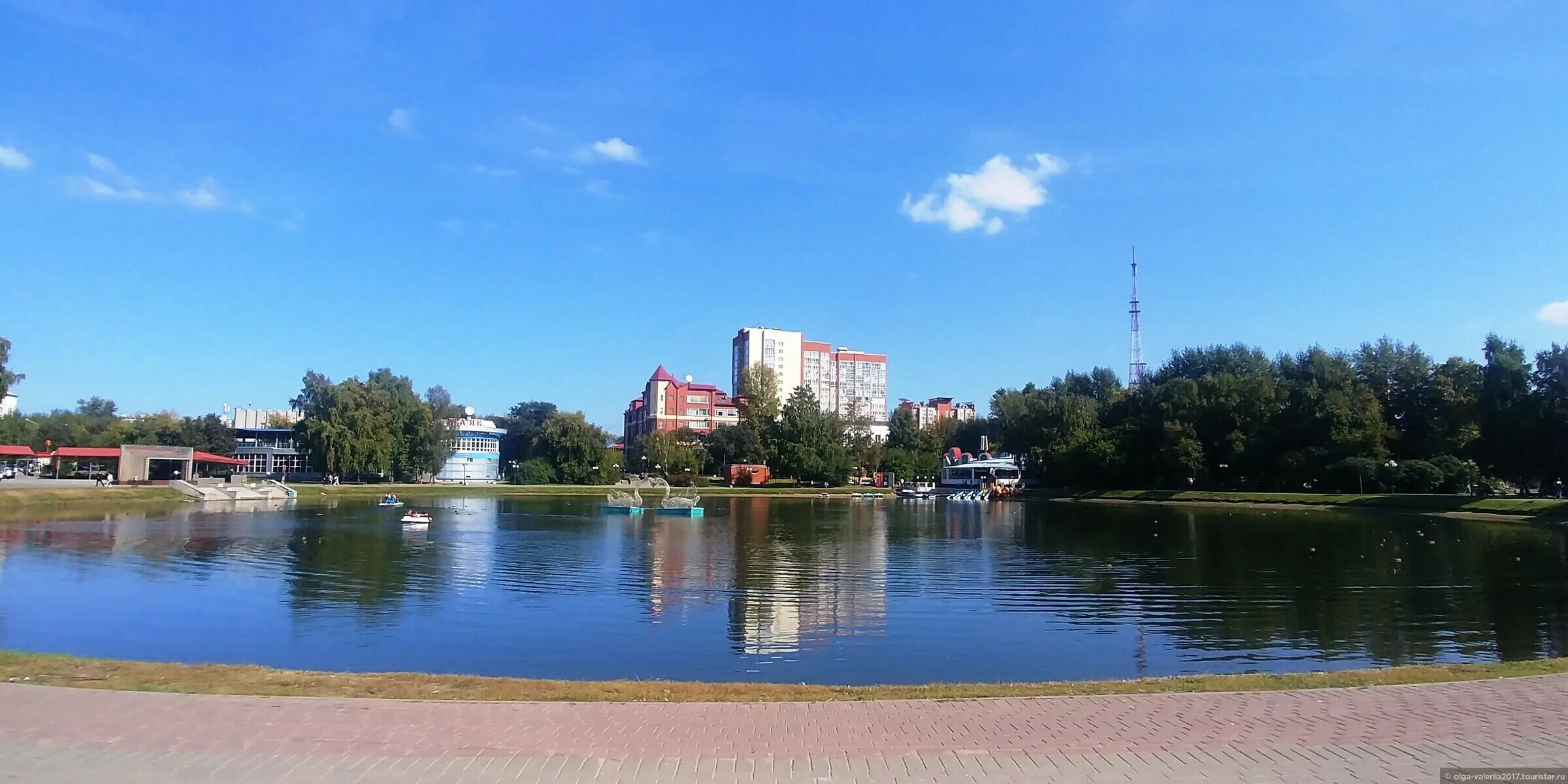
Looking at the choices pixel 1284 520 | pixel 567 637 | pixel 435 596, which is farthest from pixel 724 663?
pixel 1284 520

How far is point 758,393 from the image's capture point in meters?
128

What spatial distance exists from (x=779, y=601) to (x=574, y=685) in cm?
1080

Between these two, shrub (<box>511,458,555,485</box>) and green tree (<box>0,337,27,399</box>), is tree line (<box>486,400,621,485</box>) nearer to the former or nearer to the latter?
shrub (<box>511,458,555,485</box>)

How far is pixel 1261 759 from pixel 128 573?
87.5 ft

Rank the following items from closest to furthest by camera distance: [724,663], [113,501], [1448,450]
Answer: [724,663] → [113,501] → [1448,450]

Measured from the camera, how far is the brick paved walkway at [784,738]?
673cm

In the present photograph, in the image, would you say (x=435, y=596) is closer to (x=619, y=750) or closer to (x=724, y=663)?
(x=724, y=663)

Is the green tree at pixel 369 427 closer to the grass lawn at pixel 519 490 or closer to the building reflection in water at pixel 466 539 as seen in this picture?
the grass lawn at pixel 519 490

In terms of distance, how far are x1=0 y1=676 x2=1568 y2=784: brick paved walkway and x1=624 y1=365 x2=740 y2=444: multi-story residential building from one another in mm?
140906

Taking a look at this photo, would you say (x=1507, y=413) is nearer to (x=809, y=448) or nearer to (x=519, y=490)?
(x=809, y=448)

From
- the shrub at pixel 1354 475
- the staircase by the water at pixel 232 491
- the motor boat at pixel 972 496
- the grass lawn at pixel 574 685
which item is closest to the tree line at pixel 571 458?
the staircase by the water at pixel 232 491

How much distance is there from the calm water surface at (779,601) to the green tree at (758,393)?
268ft

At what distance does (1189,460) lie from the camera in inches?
3280

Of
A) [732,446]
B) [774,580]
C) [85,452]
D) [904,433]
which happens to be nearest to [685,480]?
[732,446]
